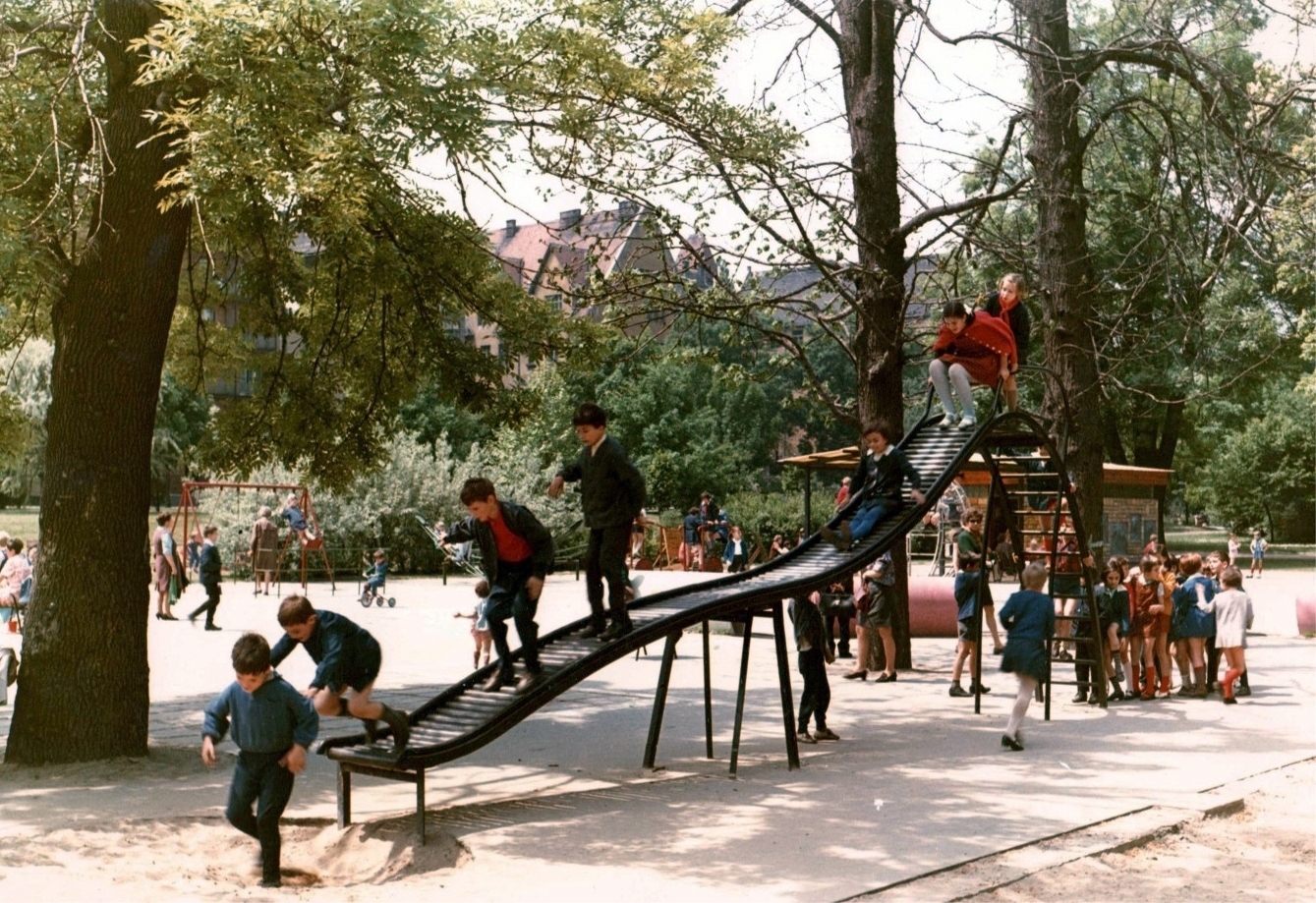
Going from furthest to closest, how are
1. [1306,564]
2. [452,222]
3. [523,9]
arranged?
[1306,564]
[452,222]
[523,9]

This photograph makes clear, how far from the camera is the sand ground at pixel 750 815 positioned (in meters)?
7.73

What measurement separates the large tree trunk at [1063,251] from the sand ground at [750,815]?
4878mm

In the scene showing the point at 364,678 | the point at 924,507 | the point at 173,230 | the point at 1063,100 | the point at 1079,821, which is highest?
the point at 1063,100

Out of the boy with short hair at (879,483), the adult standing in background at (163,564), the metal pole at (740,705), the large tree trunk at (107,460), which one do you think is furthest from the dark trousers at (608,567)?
the adult standing in background at (163,564)

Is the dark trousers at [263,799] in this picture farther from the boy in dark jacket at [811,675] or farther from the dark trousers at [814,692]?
the dark trousers at [814,692]

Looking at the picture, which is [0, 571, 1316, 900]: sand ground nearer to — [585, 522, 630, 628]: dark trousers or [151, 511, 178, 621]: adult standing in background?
[585, 522, 630, 628]: dark trousers

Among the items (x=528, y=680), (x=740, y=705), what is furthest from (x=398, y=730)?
(x=740, y=705)

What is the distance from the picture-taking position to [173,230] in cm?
1177

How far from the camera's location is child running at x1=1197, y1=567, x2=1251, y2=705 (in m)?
15.6

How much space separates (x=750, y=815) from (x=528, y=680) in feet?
5.86

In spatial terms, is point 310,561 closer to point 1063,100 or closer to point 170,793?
point 1063,100

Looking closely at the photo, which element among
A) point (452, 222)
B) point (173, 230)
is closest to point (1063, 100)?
point (452, 222)

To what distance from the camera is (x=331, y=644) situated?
8.46 m

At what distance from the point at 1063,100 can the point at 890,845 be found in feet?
43.9
